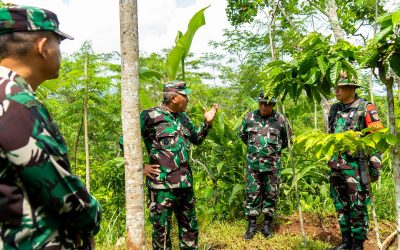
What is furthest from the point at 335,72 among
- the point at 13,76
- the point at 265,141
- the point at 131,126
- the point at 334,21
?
the point at 334,21

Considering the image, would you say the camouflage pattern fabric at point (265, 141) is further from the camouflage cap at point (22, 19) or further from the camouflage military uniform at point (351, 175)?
the camouflage cap at point (22, 19)

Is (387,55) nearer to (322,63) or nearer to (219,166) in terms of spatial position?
(322,63)

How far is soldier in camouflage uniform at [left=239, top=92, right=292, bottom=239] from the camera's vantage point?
16.4 feet

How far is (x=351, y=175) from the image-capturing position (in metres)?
3.96

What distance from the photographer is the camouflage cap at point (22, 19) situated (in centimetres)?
141

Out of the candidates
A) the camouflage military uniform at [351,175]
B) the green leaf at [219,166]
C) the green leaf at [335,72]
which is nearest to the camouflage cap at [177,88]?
the camouflage military uniform at [351,175]

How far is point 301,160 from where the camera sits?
609 cm

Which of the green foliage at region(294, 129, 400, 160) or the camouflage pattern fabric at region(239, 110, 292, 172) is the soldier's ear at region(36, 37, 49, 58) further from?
the camouflage pattern fabric at region(239, 110, 292, 172)

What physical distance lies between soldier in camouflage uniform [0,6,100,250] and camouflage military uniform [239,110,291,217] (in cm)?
368

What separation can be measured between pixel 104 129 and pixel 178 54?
2.87 metres

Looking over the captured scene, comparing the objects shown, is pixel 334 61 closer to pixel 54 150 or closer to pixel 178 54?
pixel 54 150

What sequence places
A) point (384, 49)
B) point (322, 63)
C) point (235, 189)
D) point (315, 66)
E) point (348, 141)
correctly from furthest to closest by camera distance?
point (235, 189) → point (315, 66) → point (322, 63) → point (348, 141) → point (384, 49)

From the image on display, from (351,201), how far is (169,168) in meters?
1.94

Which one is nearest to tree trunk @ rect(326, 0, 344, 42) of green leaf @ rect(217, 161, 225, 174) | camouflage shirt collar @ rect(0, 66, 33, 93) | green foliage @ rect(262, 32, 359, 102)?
green leaf @ rect(217, 161, 225, 174)
